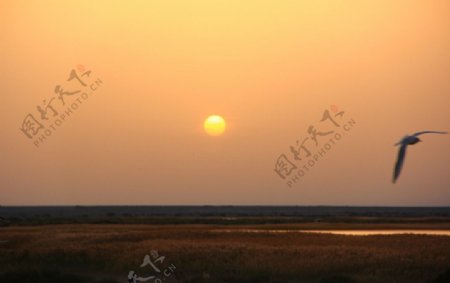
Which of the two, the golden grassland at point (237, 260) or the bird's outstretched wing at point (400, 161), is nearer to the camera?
the bird's outstretched wing at point (400, 161)

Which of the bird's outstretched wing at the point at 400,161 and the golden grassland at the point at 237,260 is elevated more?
the bird's outstretched wing at the point at 400,161

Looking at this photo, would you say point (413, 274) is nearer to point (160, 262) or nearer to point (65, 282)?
point (160, 262)

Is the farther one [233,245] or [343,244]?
[343,244]

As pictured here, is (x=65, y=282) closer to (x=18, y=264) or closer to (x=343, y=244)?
(x=18, y=264)

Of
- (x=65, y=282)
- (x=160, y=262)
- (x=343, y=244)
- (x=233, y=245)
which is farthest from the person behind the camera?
(x=343, y=244)

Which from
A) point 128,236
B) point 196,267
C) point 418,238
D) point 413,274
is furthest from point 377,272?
point 128,236

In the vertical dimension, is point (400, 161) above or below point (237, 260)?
above

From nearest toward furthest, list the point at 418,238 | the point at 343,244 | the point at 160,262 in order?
1. the point at 160,262
2. the point at 343,244
3. the point at 418,238

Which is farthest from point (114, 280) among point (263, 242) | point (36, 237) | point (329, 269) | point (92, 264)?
point (36, 237)

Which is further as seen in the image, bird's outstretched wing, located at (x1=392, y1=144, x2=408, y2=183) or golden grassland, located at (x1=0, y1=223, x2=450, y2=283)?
golden grassland, located at (x1=0, y1=223, x2=450, y2=283)

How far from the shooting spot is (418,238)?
148 feet

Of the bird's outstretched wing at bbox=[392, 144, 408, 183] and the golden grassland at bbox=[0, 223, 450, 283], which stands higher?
the bird's outstretched wing at bbox=[392, 144, 408, 183]

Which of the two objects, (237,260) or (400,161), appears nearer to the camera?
(400,161)

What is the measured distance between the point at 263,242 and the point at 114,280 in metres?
14.5
